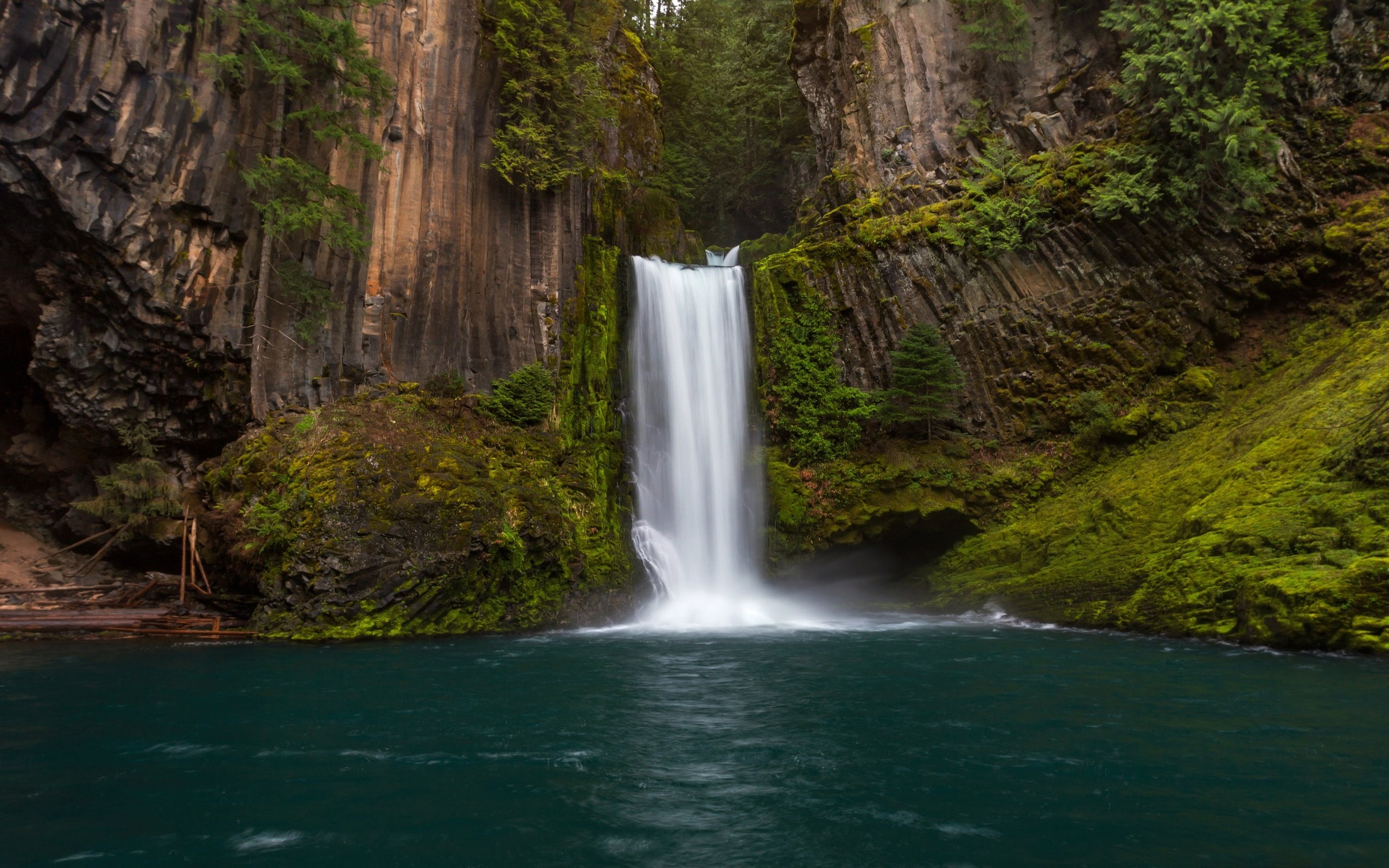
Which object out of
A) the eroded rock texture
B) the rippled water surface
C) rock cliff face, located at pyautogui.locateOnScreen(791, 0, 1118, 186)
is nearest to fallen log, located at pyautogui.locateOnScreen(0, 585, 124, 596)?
the rippled water surface

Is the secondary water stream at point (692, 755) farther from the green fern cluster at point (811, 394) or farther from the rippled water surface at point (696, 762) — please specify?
the green fern cluster at point (811, 394)

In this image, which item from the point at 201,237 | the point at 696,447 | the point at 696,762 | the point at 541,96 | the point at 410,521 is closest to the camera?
the point at 696,762

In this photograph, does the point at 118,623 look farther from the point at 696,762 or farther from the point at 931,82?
the point at 931,82

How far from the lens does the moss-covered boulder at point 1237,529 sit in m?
10.3

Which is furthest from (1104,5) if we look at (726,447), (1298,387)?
(726,447)

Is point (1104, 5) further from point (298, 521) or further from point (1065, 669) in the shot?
point (298, 521)

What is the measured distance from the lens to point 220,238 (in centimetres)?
1486

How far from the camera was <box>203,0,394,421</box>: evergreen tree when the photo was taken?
1465 cm

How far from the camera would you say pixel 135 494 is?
14.6m

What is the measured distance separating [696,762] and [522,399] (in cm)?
1282

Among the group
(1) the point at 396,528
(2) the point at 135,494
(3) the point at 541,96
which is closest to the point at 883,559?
(1) the point at 396,528

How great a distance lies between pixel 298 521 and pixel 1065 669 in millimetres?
11892

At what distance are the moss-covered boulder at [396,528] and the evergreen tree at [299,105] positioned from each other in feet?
7.91

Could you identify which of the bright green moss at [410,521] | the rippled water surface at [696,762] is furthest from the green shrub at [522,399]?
the rippled water surface at [696,762]
